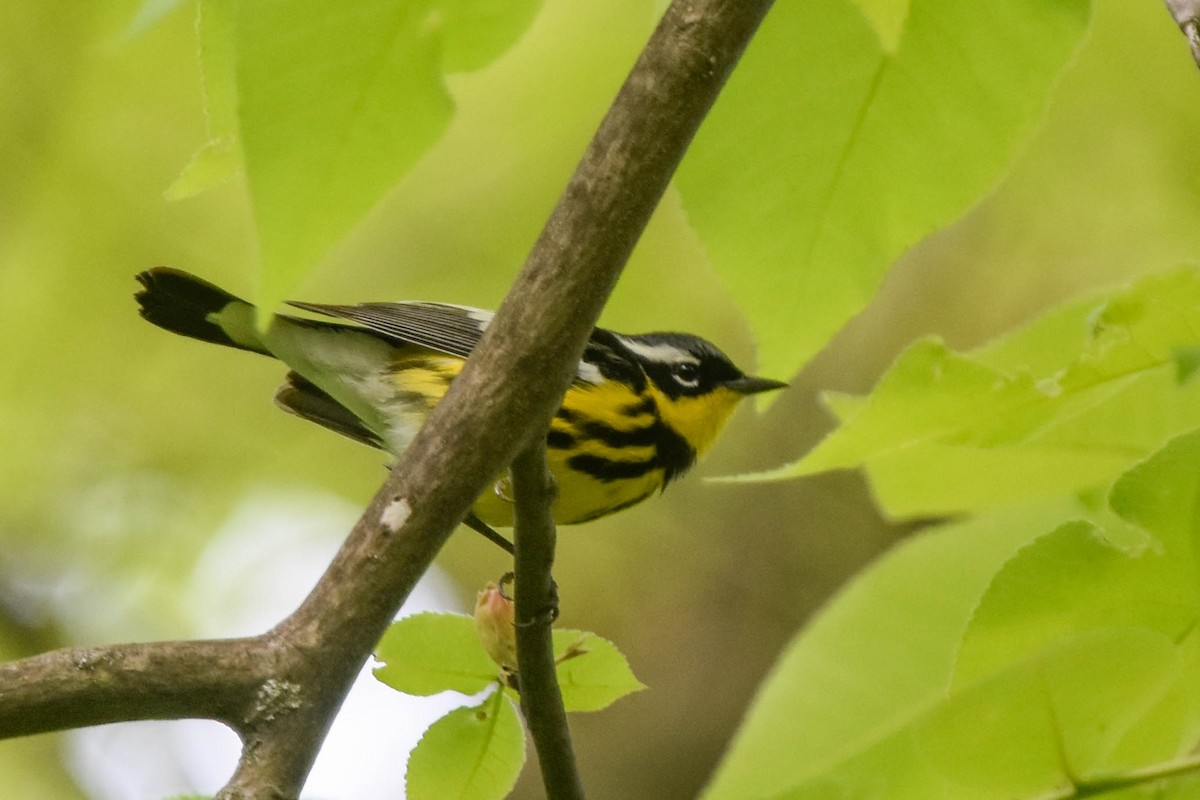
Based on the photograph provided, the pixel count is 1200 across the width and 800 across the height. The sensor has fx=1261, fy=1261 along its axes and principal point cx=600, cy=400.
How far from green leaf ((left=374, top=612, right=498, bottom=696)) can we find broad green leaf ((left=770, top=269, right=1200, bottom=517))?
35cm

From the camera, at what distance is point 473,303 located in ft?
11.7

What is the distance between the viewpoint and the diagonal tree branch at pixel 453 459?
0.95 metres

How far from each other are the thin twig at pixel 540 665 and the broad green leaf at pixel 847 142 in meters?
0.25

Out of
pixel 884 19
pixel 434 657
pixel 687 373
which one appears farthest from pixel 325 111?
pixel 687 373

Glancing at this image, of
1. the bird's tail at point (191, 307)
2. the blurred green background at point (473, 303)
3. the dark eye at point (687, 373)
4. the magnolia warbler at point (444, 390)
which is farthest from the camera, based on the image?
the blurred green background at point (473, 303)

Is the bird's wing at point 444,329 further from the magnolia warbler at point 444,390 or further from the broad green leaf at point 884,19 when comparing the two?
the broad green leaf at point 884,19

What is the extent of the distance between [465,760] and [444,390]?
1.65 metres

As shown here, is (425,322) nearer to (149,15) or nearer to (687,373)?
(687,373)

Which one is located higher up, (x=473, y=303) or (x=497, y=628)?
(x=473, y=303)

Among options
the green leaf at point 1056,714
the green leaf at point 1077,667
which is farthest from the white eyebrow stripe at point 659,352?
the green leaf at point 1056,714

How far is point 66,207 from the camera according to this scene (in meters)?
3.56

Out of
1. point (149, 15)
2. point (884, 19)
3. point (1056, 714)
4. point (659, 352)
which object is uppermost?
point (659, 352)

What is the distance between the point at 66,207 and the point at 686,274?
5.96 ft

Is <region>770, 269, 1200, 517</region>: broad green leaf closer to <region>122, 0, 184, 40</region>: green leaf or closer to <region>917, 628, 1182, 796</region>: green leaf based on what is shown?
<region>917, 628, 1182, 796</region>: green leaf
